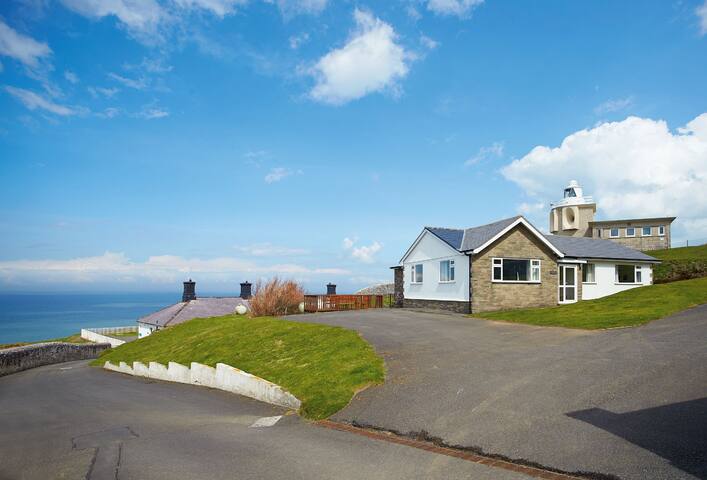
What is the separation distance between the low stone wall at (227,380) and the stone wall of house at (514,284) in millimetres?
17009

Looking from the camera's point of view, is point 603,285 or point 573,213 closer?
point 603,285

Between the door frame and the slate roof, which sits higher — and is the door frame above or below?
below

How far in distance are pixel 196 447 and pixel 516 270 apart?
24986mm

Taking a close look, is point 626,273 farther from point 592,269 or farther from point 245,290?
point 245,290

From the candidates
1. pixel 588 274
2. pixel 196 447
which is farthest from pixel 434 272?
pixel 196 447

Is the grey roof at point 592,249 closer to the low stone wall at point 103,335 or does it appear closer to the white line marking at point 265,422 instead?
the white line marking at point 265,422

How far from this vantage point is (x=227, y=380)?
1496cm

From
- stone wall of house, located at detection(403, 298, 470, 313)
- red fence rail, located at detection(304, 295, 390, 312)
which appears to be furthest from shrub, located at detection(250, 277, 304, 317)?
stone wall of house, located at detection(403, 298, 470, 313)

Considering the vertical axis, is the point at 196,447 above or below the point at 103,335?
above

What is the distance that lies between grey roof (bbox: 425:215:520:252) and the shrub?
10910mm

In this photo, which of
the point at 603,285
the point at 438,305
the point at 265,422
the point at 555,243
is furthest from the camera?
the point at 555,243

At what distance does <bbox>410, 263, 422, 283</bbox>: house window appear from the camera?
34.6 metres

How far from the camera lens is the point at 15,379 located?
2758 centimetres

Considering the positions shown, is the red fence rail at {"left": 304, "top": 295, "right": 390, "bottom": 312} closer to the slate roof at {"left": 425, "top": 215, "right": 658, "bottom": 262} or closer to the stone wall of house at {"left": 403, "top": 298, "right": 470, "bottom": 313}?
the stone wall of house at {"left": 403, "top": 298, "right": 470, "bottom": 313}
